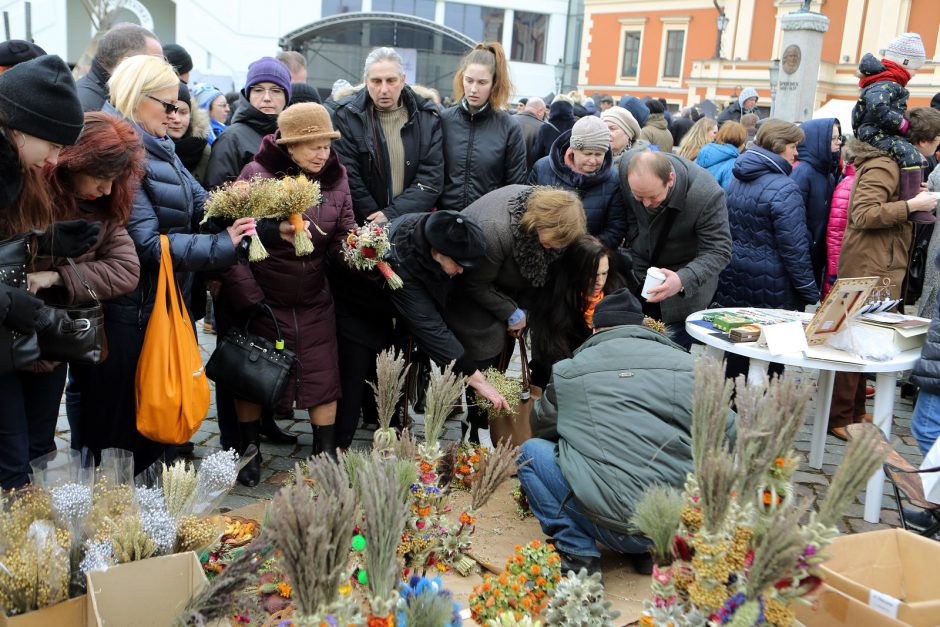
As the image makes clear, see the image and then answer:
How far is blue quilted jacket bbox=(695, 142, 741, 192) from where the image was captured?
243 inches

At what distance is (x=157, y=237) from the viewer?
135 inches

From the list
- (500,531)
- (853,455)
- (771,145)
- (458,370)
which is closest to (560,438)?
(500,531)

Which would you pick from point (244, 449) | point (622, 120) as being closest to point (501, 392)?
point (244, 449)

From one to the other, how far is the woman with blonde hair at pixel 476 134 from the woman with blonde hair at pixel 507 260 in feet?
2.72

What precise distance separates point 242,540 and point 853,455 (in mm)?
2236

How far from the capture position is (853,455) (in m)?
1.90

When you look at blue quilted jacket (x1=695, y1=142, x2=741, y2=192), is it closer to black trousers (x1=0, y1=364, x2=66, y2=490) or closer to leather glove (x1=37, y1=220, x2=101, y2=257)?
leather glove (x1=37, y1=220, x2=101, y2=257)

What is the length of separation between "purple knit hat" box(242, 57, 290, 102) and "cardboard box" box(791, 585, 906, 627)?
12.8ft

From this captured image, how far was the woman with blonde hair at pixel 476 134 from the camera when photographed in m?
4.89

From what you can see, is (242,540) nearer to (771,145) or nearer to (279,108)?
(279,108)

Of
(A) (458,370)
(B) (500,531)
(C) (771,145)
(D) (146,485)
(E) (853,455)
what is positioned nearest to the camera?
(E) (853,455)

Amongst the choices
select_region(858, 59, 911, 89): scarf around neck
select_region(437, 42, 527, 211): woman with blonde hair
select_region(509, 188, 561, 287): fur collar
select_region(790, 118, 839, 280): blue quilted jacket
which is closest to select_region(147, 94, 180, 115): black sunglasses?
select_region(509, 188, 561, 287): fur collar

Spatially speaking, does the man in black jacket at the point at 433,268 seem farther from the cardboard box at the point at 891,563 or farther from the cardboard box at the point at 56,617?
the cardboard box at the point at 56,617

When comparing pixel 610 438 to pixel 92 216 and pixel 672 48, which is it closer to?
pixel 92 216
